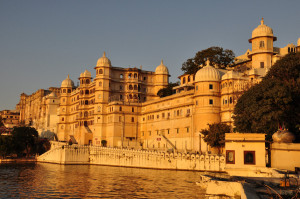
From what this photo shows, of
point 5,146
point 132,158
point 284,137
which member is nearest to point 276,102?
point 284,137

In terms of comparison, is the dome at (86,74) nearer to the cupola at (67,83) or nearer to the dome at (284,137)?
the cupola at (67,83)

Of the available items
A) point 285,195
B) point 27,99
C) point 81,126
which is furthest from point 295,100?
point 27,99

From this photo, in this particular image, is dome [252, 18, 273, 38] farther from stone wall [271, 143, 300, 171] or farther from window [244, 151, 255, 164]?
window [244, 151, 255, 164]

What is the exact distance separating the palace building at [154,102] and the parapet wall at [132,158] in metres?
6.55

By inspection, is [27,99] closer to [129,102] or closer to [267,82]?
[129,102]

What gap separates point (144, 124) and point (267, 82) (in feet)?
143

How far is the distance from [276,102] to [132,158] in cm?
2988

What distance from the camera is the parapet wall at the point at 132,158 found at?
48.5 m

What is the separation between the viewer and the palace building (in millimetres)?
58312

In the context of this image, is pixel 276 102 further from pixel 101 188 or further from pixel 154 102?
pixel 154 102

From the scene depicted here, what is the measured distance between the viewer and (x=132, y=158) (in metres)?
58.9

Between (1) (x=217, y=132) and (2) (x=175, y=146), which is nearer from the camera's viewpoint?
(1) (x=217, y=132)

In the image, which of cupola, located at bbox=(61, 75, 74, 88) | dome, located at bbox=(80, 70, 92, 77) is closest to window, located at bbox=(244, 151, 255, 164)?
dome, located at bbox=(80, 70, 92, 77)

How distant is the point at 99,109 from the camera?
262 ft
